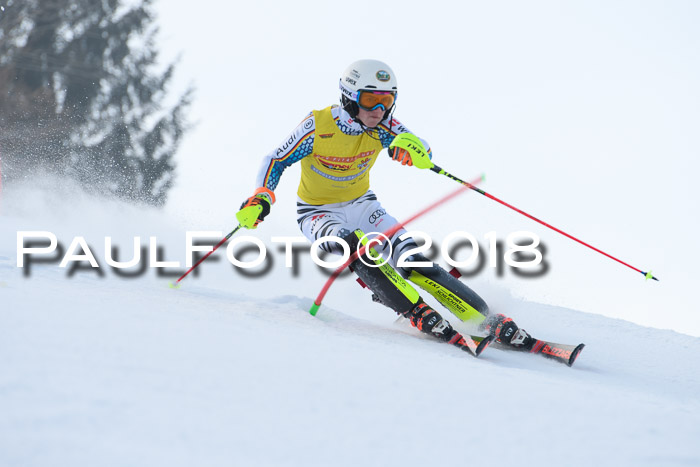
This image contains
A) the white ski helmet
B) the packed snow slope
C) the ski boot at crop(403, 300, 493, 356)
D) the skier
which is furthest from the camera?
the white ski helmet

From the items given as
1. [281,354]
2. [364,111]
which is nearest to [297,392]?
[281,354]

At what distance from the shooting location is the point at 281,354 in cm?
215

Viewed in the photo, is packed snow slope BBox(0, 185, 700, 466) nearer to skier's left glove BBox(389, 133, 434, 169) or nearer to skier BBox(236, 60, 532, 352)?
skier BBox(236, 60, 532, 352)

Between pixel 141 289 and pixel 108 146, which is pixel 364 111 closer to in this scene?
pixel 141 289

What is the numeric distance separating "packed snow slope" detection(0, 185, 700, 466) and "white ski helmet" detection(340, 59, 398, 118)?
4.95 ft

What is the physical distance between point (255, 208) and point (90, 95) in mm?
14715

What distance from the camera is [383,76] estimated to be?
3.81 metres

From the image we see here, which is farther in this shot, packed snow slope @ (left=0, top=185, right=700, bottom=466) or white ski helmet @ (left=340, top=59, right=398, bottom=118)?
white ski helmet @ (left=340, top=59, right=398, bottom=118)

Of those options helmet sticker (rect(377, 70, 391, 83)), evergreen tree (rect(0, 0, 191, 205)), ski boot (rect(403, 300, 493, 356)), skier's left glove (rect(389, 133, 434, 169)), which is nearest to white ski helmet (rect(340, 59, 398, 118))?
helmet sticker (rect(377, 70, 391, 83))

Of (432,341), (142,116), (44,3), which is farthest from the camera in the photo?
(142,116)

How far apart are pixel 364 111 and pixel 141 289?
1629mm

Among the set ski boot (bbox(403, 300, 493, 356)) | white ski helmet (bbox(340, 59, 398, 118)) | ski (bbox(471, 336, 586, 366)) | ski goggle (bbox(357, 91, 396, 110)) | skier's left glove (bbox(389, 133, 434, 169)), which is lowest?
ski (bbox(471, 336, 586, 366))

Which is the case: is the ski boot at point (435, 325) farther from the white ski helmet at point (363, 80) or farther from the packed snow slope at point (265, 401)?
the white ski helmet at point (363, 80)

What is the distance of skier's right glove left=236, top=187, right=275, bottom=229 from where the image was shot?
3.81 meters
